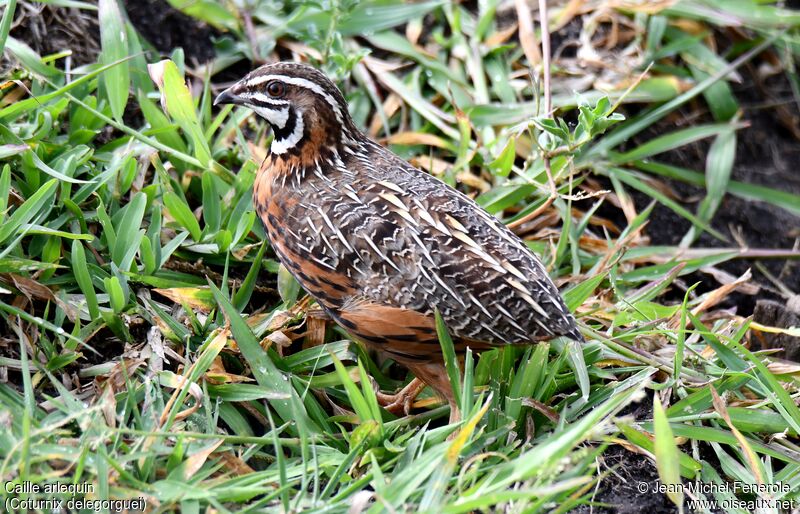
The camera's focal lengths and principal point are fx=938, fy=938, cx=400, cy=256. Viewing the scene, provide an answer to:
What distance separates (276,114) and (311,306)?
90cm

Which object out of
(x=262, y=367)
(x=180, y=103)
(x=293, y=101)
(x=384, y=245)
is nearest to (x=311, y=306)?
(x=262, y=367)

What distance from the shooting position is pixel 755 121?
637 centimetres

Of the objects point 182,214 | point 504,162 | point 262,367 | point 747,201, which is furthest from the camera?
point 747,201

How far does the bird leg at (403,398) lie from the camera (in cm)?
416

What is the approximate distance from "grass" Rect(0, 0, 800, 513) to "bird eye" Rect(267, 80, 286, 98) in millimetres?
624

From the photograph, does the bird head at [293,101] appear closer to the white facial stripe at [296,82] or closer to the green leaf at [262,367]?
the white facial stripe at [296,82]

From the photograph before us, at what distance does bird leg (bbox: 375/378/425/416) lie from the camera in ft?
13.7

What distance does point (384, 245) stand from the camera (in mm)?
3842

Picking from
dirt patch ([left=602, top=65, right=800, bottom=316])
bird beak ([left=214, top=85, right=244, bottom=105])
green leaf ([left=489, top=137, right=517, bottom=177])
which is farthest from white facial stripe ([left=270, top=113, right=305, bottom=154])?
dirt patch ([left=602, top=65, right=800, bottom=316])

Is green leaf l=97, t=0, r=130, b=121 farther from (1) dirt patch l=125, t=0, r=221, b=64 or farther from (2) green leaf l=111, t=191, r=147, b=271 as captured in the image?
(2) green leaf l=111, t=191, r=147, b=271

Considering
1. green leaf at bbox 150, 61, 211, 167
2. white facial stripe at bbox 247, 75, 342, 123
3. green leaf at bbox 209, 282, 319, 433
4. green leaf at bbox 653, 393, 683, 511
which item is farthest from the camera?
green leaf at bbox 150, 61, 211, 167

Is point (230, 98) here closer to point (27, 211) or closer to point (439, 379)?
point (27, 211)

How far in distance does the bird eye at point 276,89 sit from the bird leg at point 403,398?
1.42 metres

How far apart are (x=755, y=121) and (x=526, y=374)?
3292 millimetres
